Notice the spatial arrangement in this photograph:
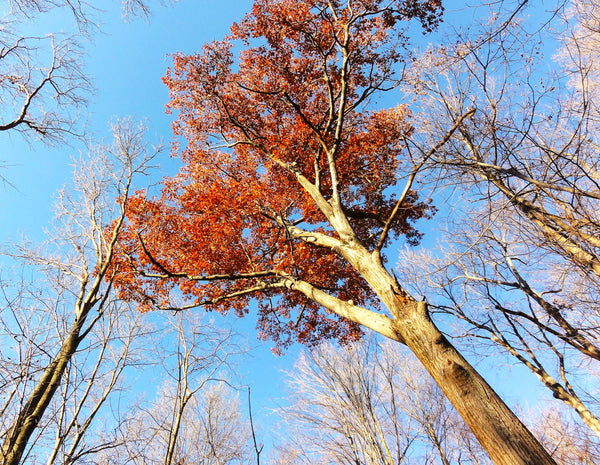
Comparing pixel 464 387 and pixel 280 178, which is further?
pixel 280 178

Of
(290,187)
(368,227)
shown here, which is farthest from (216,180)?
(368,227)

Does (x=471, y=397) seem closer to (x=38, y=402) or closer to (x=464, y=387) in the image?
(x=464, y=387)

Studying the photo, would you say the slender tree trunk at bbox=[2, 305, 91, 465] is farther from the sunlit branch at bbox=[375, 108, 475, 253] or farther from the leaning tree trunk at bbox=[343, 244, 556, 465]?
the sunlit branch at bbox=[375, 108, 475, 253]

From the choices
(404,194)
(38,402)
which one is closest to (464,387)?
(404,194)

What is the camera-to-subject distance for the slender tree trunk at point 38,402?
112 inches

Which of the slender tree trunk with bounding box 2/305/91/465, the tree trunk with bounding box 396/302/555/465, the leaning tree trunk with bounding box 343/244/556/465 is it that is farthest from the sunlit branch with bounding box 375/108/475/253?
the slender tree trunk with bounding box 2/305/91/465

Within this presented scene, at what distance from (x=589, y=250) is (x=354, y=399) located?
16.9 feet

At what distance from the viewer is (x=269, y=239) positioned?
333 inches

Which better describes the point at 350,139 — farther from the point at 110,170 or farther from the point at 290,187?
the point at 110,170

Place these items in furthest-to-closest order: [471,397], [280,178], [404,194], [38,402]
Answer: [280,178]
[404,194]
[38,402]
[471,397]

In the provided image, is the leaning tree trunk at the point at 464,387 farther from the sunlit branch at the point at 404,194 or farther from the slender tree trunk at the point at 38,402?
the slender tree trunk at the point at 38,402

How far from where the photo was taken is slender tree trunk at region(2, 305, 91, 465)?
2852mm

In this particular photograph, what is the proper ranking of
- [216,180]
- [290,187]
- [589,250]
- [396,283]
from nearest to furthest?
[396,283], [589,250], [290,187], [216,180]

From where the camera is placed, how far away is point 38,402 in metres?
Answer: 3.24
